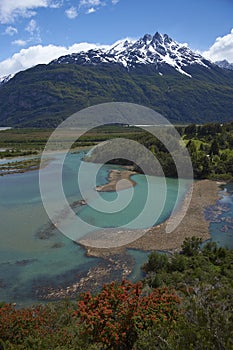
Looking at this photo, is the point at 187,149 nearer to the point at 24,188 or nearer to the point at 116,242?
the point at 24,188

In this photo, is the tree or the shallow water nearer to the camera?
the shallow water

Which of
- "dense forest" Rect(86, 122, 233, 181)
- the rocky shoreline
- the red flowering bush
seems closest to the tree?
the rocky shoreline

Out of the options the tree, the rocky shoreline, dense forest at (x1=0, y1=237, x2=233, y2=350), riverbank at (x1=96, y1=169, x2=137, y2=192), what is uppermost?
dense forest at (x1=0, y1=237, x2=233, y2=350)

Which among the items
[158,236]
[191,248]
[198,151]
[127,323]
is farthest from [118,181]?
[127,323]

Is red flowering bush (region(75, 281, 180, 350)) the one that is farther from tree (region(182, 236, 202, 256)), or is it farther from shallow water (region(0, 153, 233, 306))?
tree (region(182, 236, 202, 256))

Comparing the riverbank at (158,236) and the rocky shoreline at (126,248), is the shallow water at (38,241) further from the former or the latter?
the riverbank at (158,236)

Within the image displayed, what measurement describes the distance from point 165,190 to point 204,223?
15.8m

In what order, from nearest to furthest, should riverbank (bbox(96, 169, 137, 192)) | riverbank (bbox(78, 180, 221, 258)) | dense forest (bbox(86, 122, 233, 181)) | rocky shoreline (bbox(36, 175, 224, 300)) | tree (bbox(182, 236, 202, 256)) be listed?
rocky shoreline (bbox(36, 175, 224, 300)) → tree (bbox(182, 236, 202, 256)) → riverbank (bbox(78, 180, 221, 258)) → riverbank (bbox(96, 169, 137, 192)) → dense forest (bbox(86, 122, 233, 181))

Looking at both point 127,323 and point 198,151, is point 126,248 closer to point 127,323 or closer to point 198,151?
point 127,323

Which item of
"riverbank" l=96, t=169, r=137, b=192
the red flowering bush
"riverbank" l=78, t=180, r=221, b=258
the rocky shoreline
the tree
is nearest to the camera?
the red flowering bush

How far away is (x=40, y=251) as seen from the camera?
27266 mm

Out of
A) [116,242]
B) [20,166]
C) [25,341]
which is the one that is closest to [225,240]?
[116,242]

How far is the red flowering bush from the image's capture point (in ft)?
33.6

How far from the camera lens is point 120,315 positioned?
10672 millimetres
